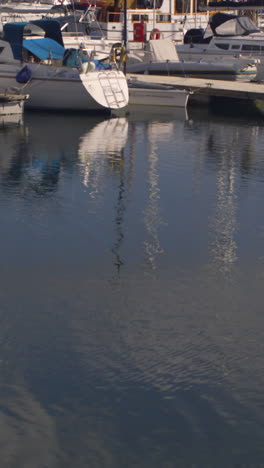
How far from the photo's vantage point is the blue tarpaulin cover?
3155 centimetres

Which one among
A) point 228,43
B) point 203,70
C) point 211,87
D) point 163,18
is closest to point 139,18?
point 163,18

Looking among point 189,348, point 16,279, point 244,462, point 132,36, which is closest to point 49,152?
point 16,279

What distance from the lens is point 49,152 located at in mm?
23922

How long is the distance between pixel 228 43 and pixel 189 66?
11.6 ft

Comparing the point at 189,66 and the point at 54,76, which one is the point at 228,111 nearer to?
the point at 189,66

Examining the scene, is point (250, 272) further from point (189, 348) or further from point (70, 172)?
point (70, 172)

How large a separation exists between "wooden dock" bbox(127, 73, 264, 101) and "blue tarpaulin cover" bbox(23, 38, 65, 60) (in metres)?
4.36

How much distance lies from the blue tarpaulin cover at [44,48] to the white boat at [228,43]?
10124 millimetres

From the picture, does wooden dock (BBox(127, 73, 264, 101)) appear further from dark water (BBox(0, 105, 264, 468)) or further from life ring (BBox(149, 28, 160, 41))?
dark water (BBox(0, 105, 264, 468))

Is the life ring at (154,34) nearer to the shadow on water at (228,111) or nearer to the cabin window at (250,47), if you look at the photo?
the cabin window at (250,47)

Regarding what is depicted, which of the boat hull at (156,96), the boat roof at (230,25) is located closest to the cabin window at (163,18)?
the boat roof at (230,25)

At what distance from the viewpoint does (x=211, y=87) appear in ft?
111

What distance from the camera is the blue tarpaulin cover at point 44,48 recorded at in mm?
31547

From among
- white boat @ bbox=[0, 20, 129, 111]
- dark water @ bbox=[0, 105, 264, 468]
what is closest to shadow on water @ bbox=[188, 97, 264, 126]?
white boat @ bbox=[0, 20, 129, 111]
